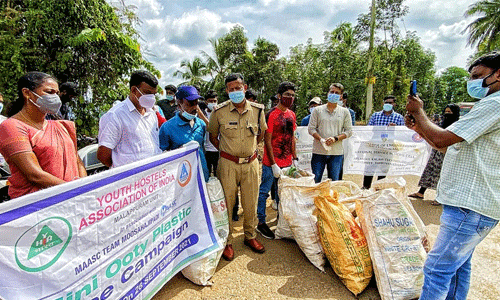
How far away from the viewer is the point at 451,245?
171 cm

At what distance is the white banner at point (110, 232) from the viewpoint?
134 cm

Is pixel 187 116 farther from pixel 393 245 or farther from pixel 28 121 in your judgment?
pixel 393 245

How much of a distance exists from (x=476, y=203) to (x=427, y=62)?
65.8 feet

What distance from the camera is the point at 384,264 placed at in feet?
7.35

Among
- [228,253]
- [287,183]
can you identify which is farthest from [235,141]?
[228,253]

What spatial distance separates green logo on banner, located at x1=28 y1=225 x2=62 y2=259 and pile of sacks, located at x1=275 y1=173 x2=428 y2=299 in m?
1.95

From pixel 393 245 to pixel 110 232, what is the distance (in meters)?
2.23

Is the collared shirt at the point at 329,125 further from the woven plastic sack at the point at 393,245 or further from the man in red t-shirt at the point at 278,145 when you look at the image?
A: the woven plastic sack at the point at 393,245

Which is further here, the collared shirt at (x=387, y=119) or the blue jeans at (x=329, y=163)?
the collared shirt at (x=387, y=119)

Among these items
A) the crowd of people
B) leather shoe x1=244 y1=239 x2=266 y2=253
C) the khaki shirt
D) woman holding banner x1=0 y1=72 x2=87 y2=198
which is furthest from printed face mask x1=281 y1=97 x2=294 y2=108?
woman holding banner x1=0 y1=72 x2=87 y2=198

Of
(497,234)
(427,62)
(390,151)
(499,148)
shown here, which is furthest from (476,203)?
(427,62)

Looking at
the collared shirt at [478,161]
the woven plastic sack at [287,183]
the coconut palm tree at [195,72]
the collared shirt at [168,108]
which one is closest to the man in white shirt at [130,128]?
the woven plastic sack at [287,183]

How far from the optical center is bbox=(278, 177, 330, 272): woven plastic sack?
2.65 metres

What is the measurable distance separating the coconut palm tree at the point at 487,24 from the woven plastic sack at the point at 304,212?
22041 millimetres
